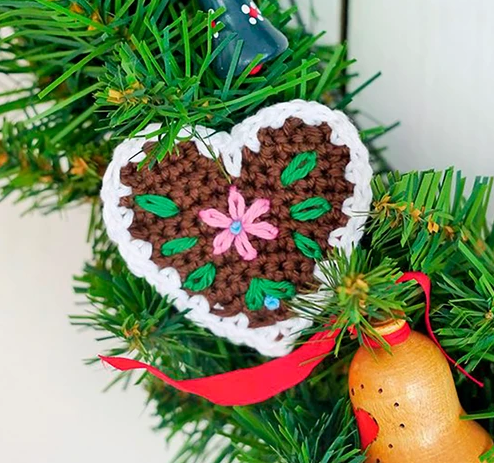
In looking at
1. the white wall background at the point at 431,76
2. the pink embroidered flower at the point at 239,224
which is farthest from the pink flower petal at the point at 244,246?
the white wall background at the point at 431,76

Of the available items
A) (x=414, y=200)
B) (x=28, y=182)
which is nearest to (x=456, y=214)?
(x=414, y=200)

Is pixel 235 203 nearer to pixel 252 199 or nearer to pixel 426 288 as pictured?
pixel 252 199

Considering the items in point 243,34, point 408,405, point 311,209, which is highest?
point 243,34

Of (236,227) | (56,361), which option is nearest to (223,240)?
(236,227)

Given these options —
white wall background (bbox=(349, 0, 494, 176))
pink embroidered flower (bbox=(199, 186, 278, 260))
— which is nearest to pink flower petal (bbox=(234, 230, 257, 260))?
pink embroidered flower (bbox=(199, 186, 278, 260))

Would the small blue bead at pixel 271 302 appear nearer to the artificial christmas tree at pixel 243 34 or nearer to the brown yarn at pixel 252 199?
the brown yarn at pixel 252 199
